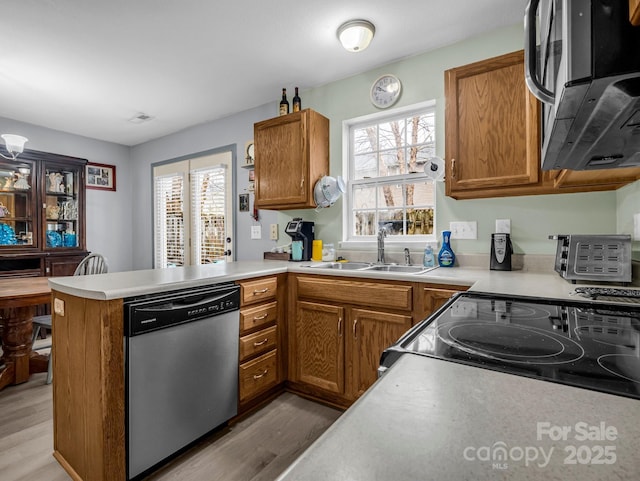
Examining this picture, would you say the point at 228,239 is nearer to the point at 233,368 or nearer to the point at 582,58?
the point at 233,368

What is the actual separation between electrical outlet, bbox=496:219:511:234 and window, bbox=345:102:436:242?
0.46 meters

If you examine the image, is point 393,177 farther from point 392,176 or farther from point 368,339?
point 368,339

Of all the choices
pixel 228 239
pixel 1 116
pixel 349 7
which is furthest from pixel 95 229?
pixel 349 7

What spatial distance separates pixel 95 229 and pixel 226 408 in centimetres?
375

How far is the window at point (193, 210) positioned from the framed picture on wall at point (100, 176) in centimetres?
72

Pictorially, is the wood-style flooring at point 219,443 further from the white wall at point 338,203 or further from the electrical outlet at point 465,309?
the white wall at point 338,203

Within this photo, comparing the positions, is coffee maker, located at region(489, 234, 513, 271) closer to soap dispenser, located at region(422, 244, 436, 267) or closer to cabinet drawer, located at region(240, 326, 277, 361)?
soap dispenser, located at region(422, 244, 436, 267)

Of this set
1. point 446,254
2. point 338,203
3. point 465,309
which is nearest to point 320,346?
point 446,254

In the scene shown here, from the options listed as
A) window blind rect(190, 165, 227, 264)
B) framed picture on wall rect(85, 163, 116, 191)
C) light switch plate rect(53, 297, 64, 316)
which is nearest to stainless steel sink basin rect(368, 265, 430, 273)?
light switch plate rect(53, 297, 64, 316)

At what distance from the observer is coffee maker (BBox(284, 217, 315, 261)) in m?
2.79

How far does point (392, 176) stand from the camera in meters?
2.71

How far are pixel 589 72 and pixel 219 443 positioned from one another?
2.15m

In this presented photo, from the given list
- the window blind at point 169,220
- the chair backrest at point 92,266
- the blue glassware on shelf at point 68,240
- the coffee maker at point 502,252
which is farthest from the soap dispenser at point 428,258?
the blue glassware on shelf at point 68,240

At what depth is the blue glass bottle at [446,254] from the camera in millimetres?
2287
